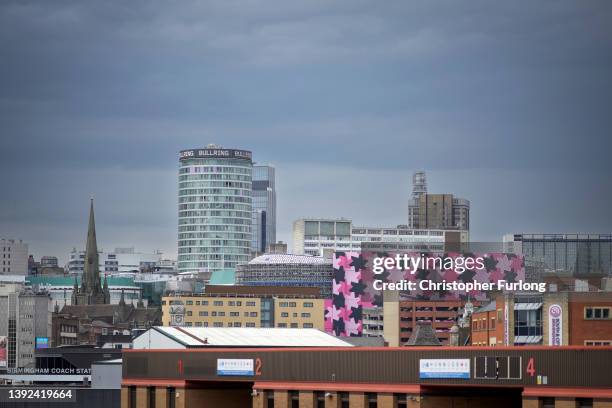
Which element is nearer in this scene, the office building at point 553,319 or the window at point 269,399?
the window at point 269,399

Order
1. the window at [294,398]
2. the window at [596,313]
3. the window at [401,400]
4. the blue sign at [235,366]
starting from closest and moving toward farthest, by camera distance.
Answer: the window at [401,400], the window at [294,398], the blue sign at [235,366], the window at [596,313]

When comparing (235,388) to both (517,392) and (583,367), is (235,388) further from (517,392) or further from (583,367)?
(583,367)

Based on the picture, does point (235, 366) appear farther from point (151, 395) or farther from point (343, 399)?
point (343, 399)

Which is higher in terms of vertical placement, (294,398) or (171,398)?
(294,398)

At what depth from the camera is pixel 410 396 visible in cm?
9175

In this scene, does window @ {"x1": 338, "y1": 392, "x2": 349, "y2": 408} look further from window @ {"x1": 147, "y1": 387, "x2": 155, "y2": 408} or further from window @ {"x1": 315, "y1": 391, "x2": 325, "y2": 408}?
window @ {"x1": 147, "y1": 387, "x2": 155, "y2": 408}

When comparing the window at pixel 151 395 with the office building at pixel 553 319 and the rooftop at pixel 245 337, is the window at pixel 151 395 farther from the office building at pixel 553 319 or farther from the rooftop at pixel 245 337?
the office building at pixel 553 319

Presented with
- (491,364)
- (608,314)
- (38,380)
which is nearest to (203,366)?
(491,364)

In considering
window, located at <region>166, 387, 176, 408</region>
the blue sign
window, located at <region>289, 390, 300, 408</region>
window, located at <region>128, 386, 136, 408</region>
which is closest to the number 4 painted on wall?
window, located at <region>289, 390, 300, 408</region>

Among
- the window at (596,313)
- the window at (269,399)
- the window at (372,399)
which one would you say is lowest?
the window at (269,399)

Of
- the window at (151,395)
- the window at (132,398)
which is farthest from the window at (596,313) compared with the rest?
the window at (132,398)

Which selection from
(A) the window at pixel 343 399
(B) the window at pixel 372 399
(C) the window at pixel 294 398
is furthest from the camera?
(C) the window at pixel 294 398

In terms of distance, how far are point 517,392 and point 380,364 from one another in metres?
8.38

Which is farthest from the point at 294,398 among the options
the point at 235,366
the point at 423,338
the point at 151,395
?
the point at 423,338
